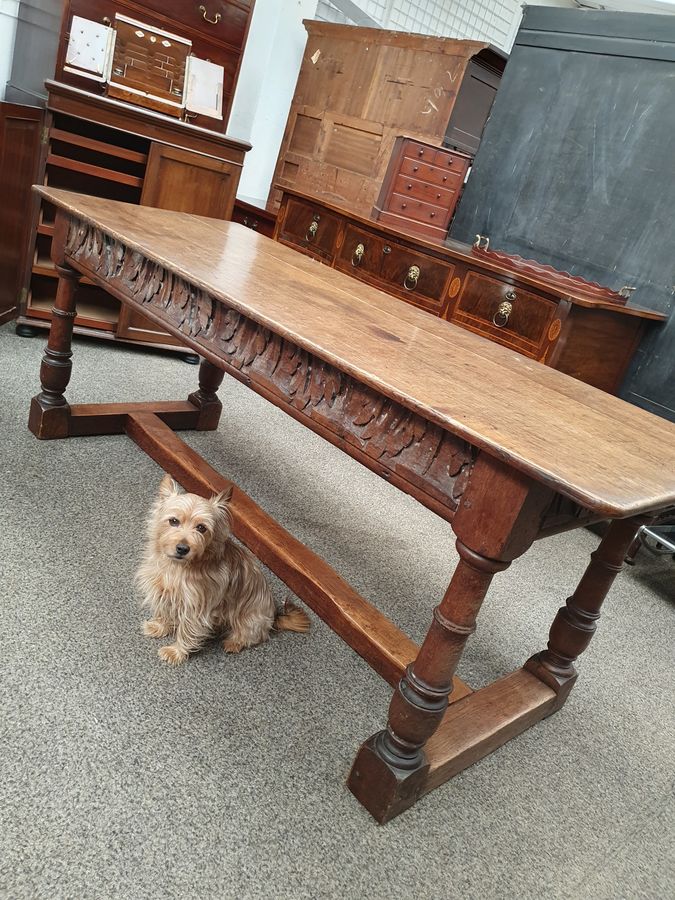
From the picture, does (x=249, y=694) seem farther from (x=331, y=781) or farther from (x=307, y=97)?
(x=307, y=97)

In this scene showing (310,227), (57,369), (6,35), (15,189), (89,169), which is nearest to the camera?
(57,369)

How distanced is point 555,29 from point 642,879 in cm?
430

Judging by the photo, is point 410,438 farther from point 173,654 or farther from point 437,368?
point 173,654

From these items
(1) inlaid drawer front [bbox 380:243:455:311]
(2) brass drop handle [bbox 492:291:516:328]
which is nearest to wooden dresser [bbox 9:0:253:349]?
(1) inlaid drawer front [bbox 380:243:455:311]

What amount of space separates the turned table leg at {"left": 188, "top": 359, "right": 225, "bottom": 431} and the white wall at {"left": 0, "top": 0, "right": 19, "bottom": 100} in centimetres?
188

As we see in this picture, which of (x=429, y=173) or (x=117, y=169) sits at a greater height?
(x=429, y=173)

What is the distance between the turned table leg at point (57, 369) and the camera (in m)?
2.91

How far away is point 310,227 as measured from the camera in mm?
4727

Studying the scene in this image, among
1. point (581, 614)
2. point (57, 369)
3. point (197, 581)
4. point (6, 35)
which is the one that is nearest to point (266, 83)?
point (6, 35)

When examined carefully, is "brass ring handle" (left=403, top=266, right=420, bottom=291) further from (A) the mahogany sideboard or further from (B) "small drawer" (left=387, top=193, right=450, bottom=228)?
(B) "small drawer" (left=387, top=193, right=450, bottom=228)

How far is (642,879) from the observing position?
1.78m

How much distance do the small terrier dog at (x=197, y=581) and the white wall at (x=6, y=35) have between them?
2.99 meters

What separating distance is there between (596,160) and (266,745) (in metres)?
3.65

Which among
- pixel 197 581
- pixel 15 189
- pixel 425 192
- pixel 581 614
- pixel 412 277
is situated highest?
pixel 425 192
